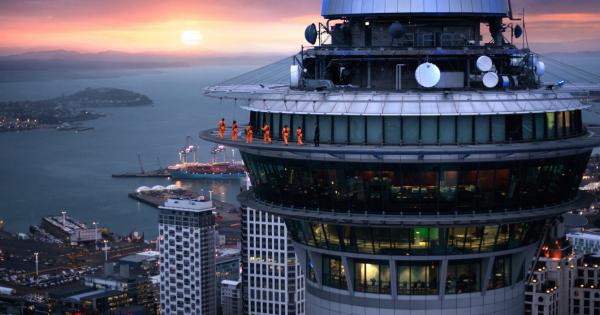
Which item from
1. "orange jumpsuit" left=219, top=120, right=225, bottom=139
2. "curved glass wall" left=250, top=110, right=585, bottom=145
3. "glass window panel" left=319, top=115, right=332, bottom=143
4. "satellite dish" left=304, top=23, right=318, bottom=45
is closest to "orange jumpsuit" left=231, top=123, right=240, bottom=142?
"orange jumpsuit" left=219, top=120, right=225, bottom=139

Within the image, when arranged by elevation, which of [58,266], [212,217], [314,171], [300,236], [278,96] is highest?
[278,96]

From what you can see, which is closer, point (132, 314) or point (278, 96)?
point (278, 96)

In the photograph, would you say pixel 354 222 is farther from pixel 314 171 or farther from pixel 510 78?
pixel 510 78

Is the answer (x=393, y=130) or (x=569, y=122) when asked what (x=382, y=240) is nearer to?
→ (x=393, y=130)

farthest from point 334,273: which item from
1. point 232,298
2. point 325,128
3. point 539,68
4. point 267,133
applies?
point 232,298

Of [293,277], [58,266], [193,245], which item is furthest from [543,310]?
[58,266]

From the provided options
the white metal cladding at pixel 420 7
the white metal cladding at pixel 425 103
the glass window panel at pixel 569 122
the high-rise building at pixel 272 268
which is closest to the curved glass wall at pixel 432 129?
the white metal cladding at pixel 425 103
